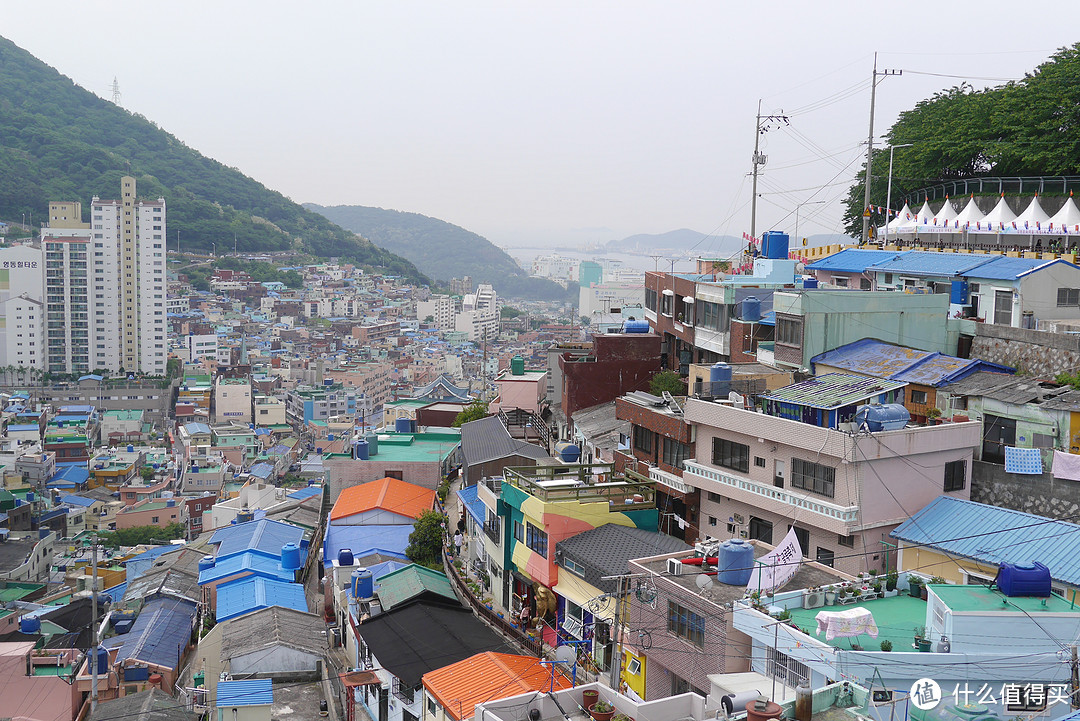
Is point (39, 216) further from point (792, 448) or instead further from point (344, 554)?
point (792, 448)

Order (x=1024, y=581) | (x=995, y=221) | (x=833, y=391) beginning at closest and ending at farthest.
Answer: (x=1024, y=581) < (x=833, y=391) < (x=995, y=221)

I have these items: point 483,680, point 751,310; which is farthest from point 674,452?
point 483,680

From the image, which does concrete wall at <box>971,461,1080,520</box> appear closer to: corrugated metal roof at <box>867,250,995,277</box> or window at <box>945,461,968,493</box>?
window at <box>945,461,968,493</box>

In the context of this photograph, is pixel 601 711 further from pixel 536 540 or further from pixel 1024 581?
pixel 536 540

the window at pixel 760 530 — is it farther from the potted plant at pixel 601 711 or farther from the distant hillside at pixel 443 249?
the distant hillside at pixel 443 249

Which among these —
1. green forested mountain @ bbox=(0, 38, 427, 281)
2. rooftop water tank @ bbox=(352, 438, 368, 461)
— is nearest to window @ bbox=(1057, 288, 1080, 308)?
rooftop water tank @ bbox=(352, 438, 368, 461)

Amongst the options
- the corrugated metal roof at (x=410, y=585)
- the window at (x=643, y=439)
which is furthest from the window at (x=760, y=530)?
the corrugated metal roof at (x=410, y=585)
